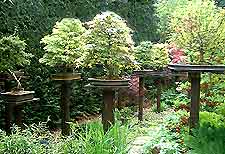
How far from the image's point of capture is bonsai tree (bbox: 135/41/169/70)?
838 cm

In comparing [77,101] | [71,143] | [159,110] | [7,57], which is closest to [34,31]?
[77,101]

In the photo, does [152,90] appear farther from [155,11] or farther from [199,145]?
[199,145]

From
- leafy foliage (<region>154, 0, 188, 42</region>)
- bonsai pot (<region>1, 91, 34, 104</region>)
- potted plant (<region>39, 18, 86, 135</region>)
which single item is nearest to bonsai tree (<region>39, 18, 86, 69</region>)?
potted plant (<region>39, 18, 86, 135</region>)

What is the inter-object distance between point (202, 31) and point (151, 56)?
3.74 meters

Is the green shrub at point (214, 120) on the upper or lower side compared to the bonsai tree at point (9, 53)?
lower

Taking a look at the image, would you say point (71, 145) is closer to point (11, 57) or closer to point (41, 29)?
point (11, 57)

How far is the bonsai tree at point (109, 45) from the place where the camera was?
4.29 metres

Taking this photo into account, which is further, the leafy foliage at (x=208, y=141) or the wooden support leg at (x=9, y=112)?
the wooden support leg at (x=9, y=112)

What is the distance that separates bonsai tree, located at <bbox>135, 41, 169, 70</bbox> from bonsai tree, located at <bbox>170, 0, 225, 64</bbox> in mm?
3436

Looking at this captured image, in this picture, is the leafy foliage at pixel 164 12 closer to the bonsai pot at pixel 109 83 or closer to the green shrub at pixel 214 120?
the green shrub at pixel 214 120

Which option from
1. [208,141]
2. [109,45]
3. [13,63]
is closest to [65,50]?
[13,63]

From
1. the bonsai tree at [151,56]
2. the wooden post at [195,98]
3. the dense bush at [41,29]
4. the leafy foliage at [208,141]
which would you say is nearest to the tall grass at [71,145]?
the wooden post at [195,98]

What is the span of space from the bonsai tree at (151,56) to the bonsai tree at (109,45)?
387 centimetres

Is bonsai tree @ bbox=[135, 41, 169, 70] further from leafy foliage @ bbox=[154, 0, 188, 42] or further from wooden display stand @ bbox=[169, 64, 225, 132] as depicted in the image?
wooden display stand @ bbox=[169, 64, 225, 132]
